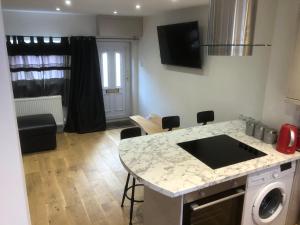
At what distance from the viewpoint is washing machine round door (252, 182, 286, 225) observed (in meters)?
2.08

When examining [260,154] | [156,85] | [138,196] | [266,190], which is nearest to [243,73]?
[260,154]

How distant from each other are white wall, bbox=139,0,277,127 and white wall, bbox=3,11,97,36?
1232mm

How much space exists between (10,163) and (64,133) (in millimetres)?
4143

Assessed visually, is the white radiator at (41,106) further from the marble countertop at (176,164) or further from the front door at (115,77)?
the marble countertop at (176,164)

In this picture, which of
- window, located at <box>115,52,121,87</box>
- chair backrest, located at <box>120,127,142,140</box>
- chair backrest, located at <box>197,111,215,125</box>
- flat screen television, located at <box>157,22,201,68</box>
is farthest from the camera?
window, located at <box>115,52,121,87</box>

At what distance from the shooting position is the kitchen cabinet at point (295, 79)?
6.48 ft

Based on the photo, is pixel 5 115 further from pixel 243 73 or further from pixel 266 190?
pixel 243 73

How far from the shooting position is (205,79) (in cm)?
362

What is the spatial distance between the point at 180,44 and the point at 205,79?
0.70 metres

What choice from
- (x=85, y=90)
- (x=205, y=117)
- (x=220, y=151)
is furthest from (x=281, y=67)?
(x=85, y=90)

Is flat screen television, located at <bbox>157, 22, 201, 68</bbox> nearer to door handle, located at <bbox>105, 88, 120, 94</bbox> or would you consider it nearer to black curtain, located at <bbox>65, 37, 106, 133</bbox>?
black curtain, located at <bbox>65, 37, 106, 133</bbox>

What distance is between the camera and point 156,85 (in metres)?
5.04

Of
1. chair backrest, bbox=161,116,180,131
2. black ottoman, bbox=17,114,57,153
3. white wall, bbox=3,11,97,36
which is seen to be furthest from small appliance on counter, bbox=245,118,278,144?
white wall, bbox=3,11,97,36

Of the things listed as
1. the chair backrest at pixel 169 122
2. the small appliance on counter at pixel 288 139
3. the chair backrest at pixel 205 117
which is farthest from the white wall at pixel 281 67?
the chair backrest at pixel 169 122
